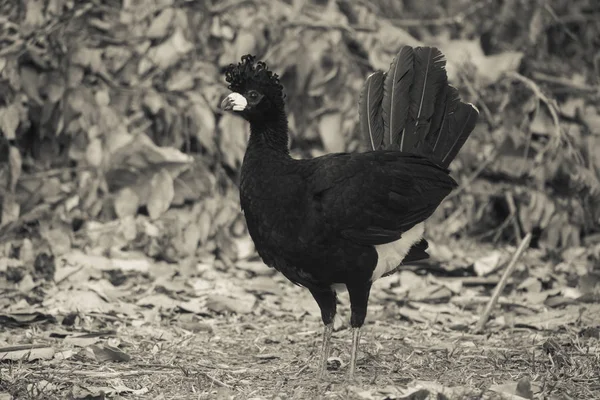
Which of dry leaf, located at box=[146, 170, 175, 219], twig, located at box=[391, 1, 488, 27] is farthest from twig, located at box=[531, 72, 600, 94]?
dry leaf, located at box=[146, 170, 175, 219]

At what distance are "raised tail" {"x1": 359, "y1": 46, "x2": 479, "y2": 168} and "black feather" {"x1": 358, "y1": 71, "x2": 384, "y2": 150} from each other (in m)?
0.03

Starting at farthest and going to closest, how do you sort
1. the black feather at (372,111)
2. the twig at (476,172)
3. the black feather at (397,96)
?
1. the twig at (476,172)
2. the black feather at (372,111)
3. the black feather at (397,96)

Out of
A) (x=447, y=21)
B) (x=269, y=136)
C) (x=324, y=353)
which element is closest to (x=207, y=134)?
(x=269, y=136)

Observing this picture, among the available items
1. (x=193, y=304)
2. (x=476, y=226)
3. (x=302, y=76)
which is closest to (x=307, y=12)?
(x=302, y=76)

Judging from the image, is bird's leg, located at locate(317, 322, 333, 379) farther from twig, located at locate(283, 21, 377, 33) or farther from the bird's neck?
twig, located at locate(283, 21, 377, 33)

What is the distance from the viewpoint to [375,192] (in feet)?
13.0

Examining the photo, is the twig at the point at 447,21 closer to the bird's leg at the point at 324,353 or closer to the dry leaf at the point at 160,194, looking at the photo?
the dry leaf at the point at 160,194

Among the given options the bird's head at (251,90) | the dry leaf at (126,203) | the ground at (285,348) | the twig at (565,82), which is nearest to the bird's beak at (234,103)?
the bird's head at (251,90)

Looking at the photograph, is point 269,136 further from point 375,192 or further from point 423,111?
point 423,111

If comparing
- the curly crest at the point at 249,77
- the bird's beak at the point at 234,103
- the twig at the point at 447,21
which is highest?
the twig at the point at 447,21

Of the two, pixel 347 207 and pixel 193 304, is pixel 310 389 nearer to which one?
pixel 347 207

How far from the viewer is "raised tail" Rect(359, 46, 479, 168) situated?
→ 14.8ft

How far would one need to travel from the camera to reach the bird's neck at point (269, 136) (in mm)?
4023

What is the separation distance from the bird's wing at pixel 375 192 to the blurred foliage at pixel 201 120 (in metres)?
1.93
